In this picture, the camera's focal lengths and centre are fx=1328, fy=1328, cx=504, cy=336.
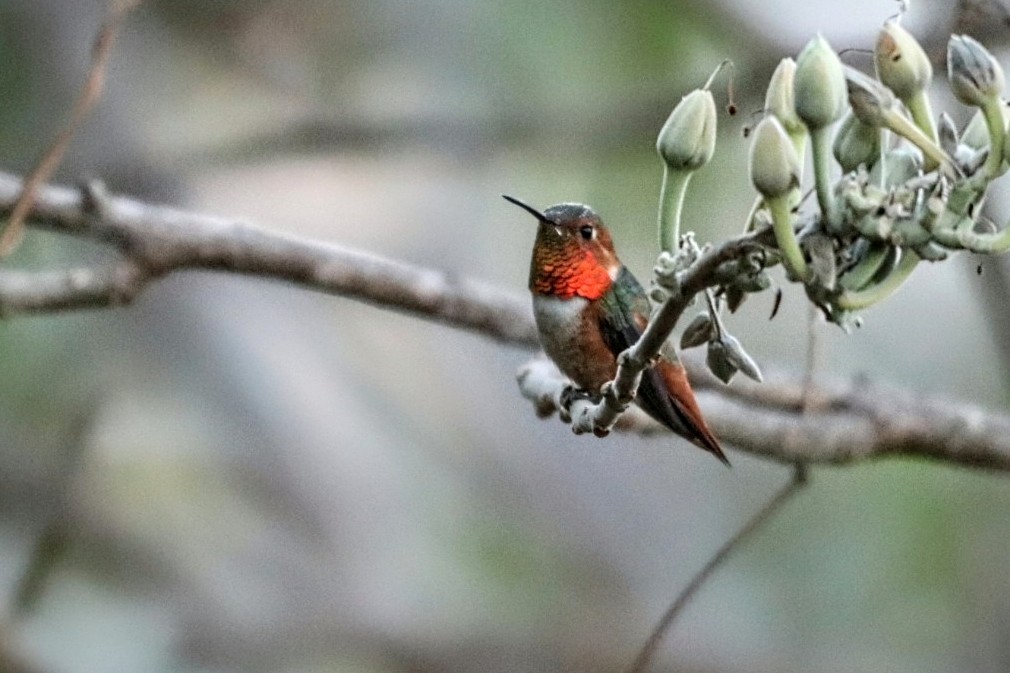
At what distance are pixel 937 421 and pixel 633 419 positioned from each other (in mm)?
559

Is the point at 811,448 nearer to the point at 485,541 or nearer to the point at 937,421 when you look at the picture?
the point at 937,421

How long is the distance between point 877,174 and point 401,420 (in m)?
2.85

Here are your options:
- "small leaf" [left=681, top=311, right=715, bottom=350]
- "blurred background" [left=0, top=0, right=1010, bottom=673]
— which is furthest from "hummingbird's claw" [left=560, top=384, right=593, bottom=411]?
"blurred background" [left=0, top=0, right=1010, bottom=673]

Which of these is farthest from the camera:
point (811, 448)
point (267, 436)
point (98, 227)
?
point (267, 436)

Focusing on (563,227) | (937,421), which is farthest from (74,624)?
(563,227)

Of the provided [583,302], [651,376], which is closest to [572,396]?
[583,302]

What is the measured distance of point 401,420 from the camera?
351cm

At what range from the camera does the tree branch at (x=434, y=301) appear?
1.66 m

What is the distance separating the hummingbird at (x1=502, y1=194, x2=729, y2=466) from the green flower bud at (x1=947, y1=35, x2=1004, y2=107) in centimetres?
49

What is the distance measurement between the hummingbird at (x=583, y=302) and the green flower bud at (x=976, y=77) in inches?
19.2

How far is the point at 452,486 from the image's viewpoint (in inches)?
137

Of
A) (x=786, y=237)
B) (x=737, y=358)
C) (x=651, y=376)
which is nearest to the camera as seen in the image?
(x=786, y=237)

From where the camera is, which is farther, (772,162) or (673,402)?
(673,402)

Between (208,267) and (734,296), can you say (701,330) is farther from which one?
(208,267)
